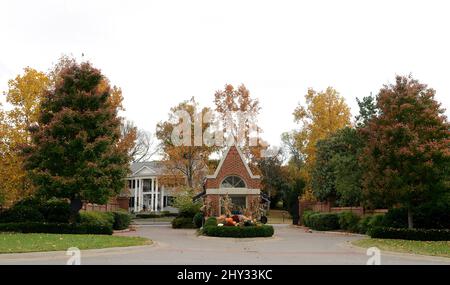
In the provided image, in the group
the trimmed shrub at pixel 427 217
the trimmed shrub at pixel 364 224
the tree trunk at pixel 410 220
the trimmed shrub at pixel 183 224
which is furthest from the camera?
the trimmed shrub at pixel 183 224

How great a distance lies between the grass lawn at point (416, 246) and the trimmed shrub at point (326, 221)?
44.7ft

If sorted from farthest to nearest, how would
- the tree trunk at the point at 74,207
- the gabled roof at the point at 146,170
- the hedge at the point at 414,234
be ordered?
1. the gabled roof at the point at 146,170
2. the tree trunk at the point at 74,207
3. the hedge at the point at 414,234

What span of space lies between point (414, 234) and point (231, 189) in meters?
14.9

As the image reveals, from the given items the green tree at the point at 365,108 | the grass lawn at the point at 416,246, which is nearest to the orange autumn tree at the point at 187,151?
the green tree at the point at 365,108

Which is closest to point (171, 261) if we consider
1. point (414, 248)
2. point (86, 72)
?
point (414, 248)

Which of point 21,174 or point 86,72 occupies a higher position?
point 86,72

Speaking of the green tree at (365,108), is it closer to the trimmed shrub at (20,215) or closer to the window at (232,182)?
the window at (232,182)

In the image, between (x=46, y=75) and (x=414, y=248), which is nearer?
(x=414, y=248)

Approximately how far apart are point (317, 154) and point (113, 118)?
1935 centimetres

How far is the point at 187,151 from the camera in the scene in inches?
1975

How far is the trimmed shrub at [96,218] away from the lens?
1154 inches

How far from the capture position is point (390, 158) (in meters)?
25.0

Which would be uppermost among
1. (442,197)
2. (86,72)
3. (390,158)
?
(86,72)
